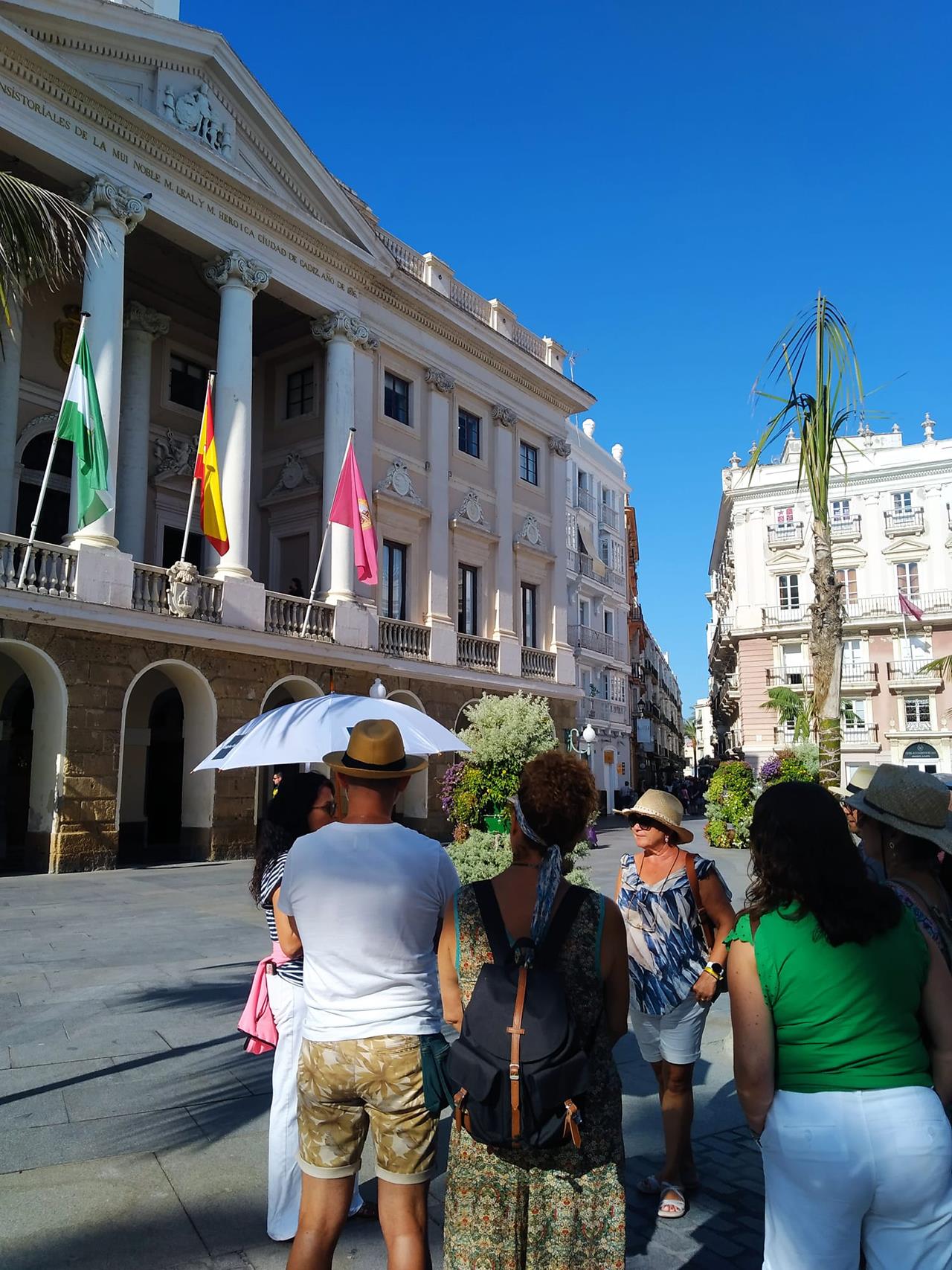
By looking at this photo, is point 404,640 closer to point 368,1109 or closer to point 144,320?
point 144,320

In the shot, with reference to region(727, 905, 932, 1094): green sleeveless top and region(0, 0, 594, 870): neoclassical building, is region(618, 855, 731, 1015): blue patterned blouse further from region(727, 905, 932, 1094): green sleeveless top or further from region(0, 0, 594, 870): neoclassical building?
region(0, 0, 594, 870): neoclassical building

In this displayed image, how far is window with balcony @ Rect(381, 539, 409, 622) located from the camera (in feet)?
78.0

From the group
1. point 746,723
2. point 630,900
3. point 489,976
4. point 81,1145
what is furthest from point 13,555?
point 746,723

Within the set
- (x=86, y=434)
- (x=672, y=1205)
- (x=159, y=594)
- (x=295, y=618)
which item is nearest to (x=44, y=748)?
(x=159, y=594)

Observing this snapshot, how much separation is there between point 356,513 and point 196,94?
907 cm

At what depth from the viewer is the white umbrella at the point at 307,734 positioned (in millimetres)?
5367

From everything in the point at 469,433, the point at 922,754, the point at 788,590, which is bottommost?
the point at 922,754

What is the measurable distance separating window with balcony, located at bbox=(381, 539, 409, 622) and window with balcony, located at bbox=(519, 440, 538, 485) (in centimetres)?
600

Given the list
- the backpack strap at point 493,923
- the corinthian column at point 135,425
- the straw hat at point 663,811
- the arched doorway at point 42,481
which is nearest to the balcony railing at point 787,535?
the corinthian column at point 135,425

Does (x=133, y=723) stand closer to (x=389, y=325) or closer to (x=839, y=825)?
(x=389, y=325)

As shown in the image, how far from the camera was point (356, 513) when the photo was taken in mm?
19469

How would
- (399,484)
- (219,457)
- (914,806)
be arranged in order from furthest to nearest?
1. (399,484)
2. (219,457)
3. (914,806)

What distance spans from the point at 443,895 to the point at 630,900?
54.9 inches

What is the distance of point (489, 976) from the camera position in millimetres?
2457
